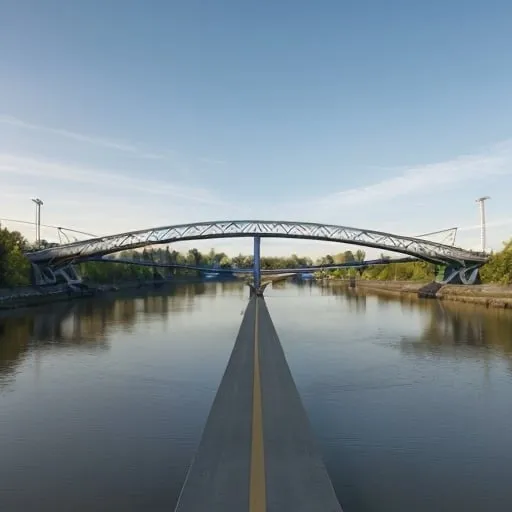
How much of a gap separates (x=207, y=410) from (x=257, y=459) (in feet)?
25.7

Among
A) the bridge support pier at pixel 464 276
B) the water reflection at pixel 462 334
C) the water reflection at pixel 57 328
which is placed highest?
the bridge support pier at pixel 464 276

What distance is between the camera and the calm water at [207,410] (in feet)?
37.1

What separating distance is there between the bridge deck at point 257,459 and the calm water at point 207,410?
1357 mm

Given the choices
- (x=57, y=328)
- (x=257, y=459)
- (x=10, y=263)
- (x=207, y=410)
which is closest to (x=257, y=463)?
(x=257, y=459)

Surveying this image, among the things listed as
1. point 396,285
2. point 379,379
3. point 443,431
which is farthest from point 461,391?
point 396,285

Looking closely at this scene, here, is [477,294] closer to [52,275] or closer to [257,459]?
[52,275]

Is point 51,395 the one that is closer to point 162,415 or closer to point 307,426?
point 162,415

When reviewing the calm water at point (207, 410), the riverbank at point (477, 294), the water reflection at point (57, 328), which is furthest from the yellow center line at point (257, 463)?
the riverbank at point (477, 294)

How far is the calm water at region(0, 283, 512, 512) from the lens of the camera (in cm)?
1132

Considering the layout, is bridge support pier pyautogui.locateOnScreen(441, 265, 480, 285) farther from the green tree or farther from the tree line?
the green tree

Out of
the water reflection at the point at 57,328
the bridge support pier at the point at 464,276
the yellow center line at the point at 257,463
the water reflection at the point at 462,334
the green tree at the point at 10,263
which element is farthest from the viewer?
the bridge support pier at the point at 464,276

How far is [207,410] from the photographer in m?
17.6

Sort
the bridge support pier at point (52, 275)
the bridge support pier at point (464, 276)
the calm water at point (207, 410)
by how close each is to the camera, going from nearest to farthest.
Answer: the calm water at point (207, 410), the bridge support pier at point (52, 275), the bridge support pier at point (464, 276)

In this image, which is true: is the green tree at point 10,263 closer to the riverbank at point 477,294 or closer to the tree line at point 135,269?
the tree line at point 135,269
